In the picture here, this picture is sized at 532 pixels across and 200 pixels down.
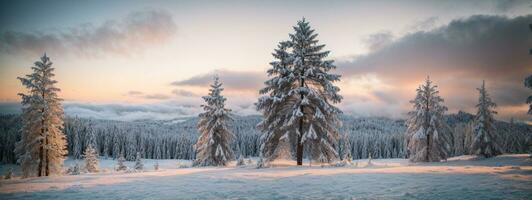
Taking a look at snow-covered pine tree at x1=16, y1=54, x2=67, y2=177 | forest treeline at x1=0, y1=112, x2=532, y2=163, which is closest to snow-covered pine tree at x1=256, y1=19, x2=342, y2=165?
snow-covered pine tree at x1=16, y1=54, x2=67, y2=177

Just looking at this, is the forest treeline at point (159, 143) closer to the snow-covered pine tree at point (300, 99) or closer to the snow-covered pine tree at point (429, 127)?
the snow-covered pine tree at point (429, 127)

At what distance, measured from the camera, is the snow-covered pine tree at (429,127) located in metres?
41.5

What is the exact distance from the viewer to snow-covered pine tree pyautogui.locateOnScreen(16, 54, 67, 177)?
3075 cm

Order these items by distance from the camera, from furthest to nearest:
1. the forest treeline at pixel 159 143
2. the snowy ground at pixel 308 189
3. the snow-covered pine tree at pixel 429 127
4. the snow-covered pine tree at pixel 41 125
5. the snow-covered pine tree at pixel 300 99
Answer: the forest treeline at pixel 159 143 < the snow-covered pine tree at pixel 429 127 < the snow-covered pine tree at pixel 41 125 < the snow-covered pine tree at pixel 300 99 < the snowy ground at pixel 308 189

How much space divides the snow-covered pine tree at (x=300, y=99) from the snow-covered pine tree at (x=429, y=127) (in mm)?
23738

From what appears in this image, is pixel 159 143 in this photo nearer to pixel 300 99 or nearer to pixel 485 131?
pixel 485 131

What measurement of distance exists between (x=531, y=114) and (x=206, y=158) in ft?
89.0

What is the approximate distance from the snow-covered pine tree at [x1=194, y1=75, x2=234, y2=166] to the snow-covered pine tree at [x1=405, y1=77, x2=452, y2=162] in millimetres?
24974

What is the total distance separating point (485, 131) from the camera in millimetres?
41969

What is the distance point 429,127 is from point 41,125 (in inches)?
1770

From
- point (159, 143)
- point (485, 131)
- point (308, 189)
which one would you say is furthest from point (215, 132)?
point (159, 143)

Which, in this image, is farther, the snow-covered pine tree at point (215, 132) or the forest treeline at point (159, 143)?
the forest treeline at point (159, 143)

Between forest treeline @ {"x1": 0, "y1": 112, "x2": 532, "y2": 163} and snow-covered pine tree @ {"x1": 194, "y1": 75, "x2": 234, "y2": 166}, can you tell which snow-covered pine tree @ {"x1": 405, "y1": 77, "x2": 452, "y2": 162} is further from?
forest treeline @ {"x1": 0, "y1": 112, "x2": 532, "y2": 163}

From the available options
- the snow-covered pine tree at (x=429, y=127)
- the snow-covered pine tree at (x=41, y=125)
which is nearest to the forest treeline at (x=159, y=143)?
the snow-covered pine tree at (x=429, y=127)
